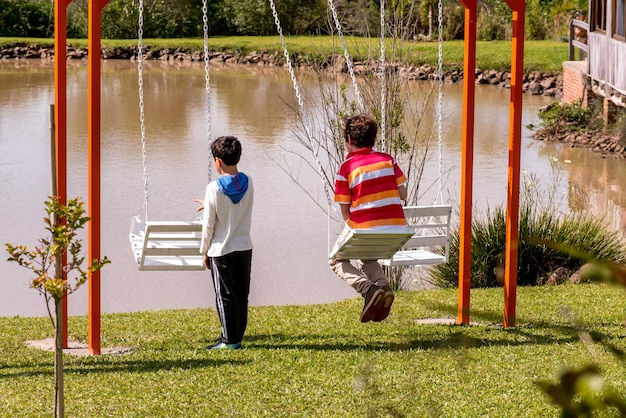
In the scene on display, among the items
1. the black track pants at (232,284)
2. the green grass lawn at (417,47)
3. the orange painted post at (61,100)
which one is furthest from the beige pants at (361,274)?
the green grass lawn at (417,47)

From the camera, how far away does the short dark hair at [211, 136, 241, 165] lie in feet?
18.7

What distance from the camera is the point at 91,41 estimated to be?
6070 mm

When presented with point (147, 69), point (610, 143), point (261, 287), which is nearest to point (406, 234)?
point (261, 287)

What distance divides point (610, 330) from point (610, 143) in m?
13.6

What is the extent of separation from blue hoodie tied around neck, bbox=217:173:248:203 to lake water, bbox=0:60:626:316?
3.94 metres

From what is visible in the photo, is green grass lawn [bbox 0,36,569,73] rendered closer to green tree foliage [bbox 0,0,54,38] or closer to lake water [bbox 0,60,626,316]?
lake water [bbox 0,60,626,316]

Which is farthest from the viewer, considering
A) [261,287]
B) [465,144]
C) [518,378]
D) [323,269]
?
[323,269]

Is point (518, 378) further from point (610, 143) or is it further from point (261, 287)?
point (610, 143)

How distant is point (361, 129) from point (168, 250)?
1296 millimetres

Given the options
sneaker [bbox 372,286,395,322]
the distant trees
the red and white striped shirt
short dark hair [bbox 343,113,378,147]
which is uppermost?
the distant trees

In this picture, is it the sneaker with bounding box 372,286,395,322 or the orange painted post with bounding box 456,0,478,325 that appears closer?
the sneaker with bounding box 372,286,395,322

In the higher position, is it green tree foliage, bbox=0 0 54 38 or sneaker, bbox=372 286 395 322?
green tree foliage, bbox=0 0 54 38

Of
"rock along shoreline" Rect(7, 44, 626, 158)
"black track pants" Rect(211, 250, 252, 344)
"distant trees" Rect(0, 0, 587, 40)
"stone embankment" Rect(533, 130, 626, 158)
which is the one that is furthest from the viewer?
"distant trees" Rect(0, 0, 587, 40)

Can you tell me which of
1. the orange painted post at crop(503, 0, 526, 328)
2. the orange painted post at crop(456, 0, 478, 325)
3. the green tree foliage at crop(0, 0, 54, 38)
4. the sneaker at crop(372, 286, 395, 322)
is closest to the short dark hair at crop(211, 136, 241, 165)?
the sneaker at crop(372, 286, 395, 322)
